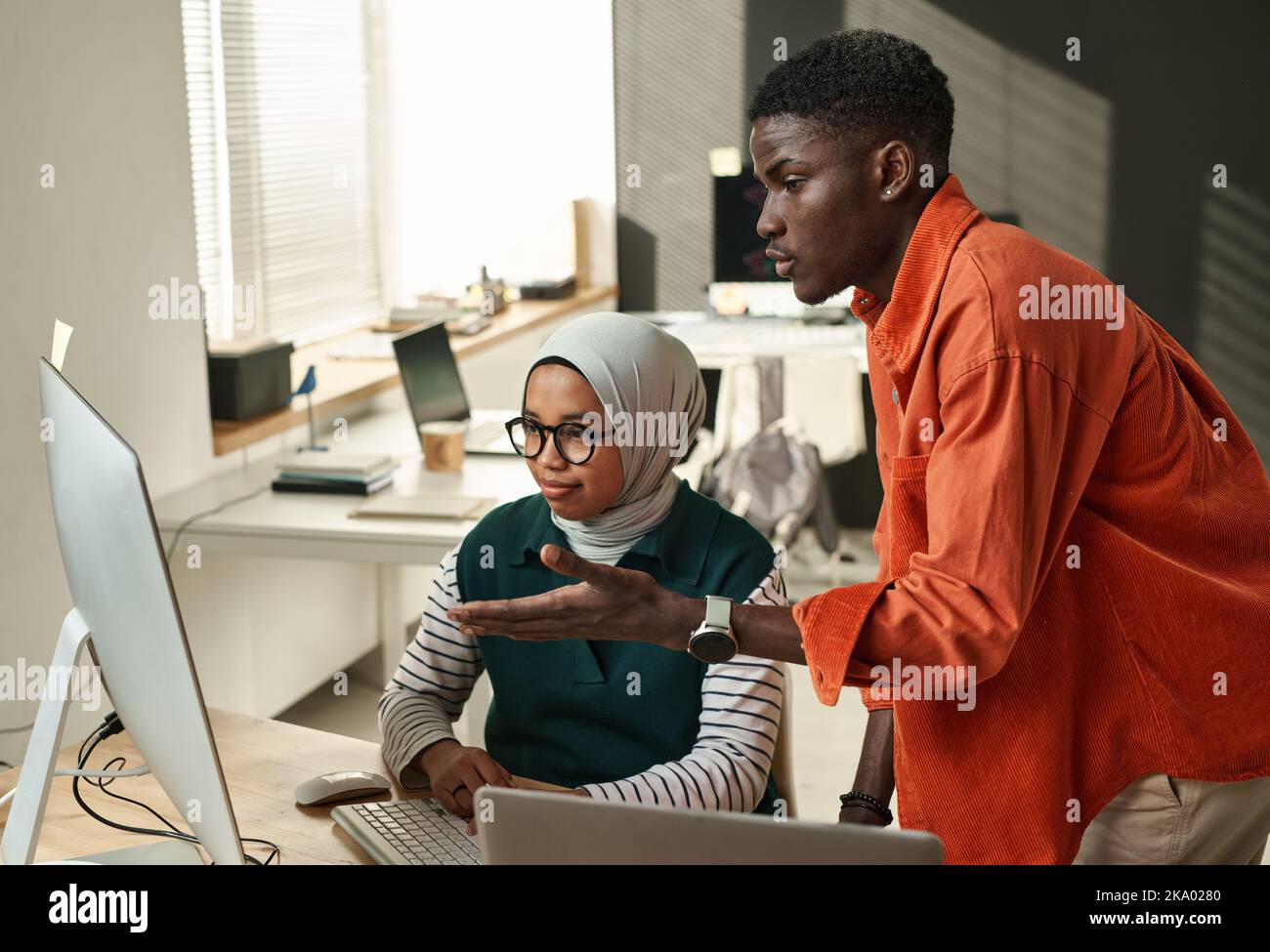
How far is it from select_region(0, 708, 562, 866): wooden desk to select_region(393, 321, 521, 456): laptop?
1.67 metres

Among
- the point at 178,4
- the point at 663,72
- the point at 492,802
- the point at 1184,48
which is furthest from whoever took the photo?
the point at 663,72

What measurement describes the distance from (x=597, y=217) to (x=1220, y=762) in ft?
16.9

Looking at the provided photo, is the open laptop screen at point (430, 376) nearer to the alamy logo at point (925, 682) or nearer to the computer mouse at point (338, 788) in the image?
the computer mouse at point (338, 788)

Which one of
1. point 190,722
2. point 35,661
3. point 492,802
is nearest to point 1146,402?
point 492,802

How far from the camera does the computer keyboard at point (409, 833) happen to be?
4.54 ft

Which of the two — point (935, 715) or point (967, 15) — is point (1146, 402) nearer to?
point (935, 715)

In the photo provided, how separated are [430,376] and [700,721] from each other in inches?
82.1

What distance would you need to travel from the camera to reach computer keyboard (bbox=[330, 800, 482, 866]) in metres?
1.38

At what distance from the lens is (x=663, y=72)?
19.5ft

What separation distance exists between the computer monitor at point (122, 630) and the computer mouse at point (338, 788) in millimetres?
312

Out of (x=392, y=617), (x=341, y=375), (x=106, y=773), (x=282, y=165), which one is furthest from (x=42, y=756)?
(x=282, y=165)

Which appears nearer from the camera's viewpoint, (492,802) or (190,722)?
(492,802)
